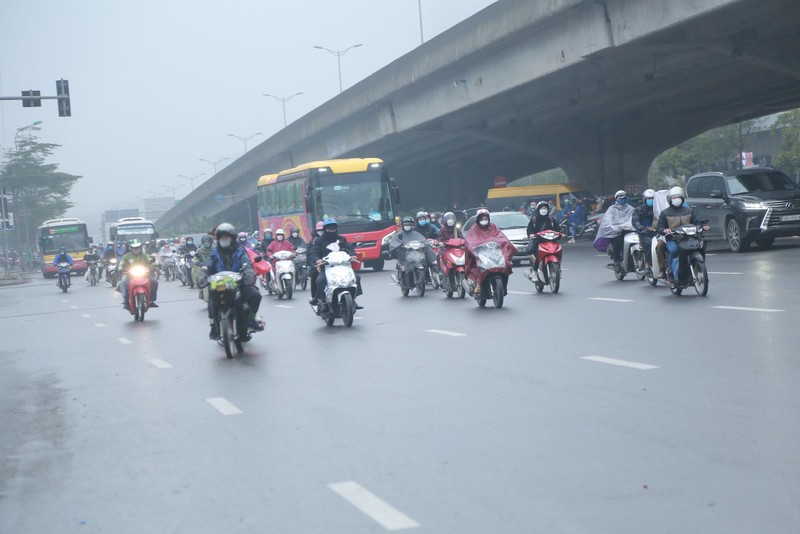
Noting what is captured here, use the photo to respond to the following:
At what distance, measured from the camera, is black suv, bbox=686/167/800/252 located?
87.8 ft

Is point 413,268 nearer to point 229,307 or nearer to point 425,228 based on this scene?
point 425,228

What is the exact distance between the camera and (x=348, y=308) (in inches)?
658

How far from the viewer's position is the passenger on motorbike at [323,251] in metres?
17.1

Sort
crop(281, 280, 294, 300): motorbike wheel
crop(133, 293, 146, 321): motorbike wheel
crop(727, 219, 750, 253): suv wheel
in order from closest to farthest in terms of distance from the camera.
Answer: crop(133, 293, 146, 321): motorbike wheel < crop(281, 280, 294, 300): motorbike wheel < crop(727, 219, 750, 253): suv wheel

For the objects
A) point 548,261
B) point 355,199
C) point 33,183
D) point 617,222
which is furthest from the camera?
point 33,183

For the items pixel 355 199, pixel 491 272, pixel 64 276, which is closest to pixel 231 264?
pixel 491 272

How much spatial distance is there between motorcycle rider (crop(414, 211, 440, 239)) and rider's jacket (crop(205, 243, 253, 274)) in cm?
822

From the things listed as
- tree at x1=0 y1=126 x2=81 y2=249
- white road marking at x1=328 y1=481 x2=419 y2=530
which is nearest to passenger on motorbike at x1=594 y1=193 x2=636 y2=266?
white road marking at x1=328 y1=481 x2=419 y2=530

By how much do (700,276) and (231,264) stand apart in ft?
23.1

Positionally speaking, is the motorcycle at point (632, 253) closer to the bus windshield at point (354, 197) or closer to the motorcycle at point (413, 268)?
the motorcycle at point (413, 268)

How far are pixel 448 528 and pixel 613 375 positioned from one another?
15.8 feet

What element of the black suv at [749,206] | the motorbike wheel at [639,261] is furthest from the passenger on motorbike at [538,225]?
the black suv at [749,206]

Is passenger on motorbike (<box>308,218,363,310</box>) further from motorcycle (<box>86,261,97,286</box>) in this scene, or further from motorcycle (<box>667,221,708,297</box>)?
motorcycle (<box>86,261,97,286</box>)

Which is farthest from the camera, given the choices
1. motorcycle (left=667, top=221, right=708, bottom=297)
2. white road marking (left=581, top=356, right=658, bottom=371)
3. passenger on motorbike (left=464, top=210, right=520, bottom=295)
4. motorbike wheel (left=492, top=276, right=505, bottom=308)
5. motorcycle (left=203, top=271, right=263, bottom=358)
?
passenger on motorbike (left=464, top=210, right=520, bottom=295)
